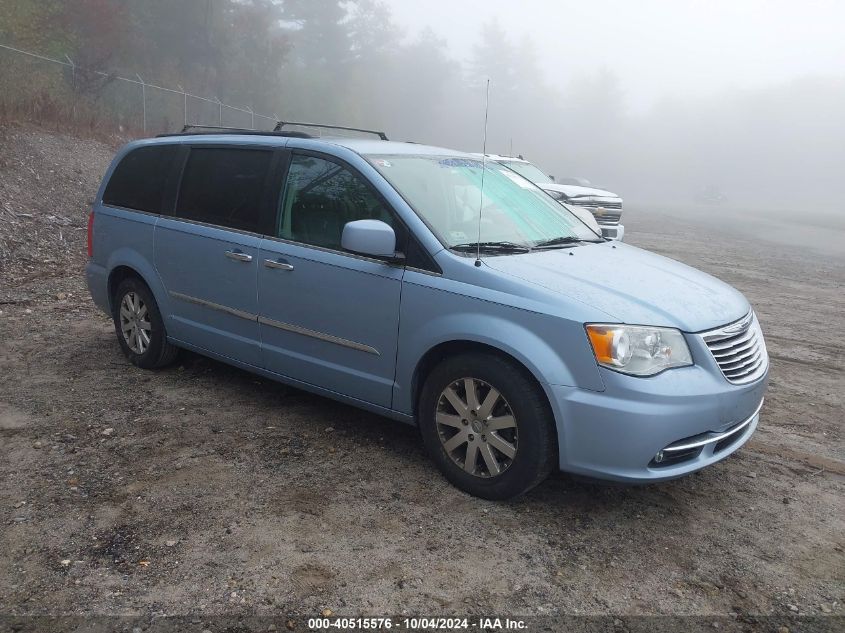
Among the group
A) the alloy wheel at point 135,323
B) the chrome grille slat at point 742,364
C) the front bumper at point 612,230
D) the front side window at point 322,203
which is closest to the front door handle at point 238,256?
the front side window at point 322,203

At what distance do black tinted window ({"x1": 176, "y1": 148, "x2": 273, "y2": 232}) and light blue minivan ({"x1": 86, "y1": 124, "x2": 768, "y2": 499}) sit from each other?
0.01 meters

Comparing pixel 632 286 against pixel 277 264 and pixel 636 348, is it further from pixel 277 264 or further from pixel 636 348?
pixel 277 264

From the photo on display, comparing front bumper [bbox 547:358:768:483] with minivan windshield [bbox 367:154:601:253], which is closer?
front bumper [bbox 547:358:768:483]

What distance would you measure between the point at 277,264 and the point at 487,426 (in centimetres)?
170

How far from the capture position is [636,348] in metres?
3.48

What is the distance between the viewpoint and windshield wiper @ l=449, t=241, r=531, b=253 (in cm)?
405

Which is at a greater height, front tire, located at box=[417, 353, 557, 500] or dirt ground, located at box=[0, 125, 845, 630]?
front tire, located at box=[417, 353, 557, 500]

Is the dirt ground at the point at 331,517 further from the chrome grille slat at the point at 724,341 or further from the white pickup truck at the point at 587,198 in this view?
the white pickup truck at the point at 587,198

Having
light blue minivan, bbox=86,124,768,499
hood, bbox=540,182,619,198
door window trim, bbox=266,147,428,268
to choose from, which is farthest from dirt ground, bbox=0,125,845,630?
hood, bbox=540,182,619,198

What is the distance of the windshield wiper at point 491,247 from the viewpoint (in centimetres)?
405

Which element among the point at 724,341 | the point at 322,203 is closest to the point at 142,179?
the point at 322,203

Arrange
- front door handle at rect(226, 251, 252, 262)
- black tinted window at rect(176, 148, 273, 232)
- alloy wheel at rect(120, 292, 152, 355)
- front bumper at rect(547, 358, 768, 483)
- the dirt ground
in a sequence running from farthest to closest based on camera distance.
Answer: alloy wheel at rect(120, 292, 152, 355) → black tinted window at rect(176, 148, 273, 232) → front door handle at rect(226, 251, 252, 262) → front bumper at rect(547, 358, 768, 483) → the dirt ground

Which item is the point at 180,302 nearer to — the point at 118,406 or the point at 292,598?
the point at 118,406

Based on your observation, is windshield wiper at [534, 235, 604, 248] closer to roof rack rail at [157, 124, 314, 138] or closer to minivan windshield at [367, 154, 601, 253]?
minivan windshield at [367, 154, 601, 253]
